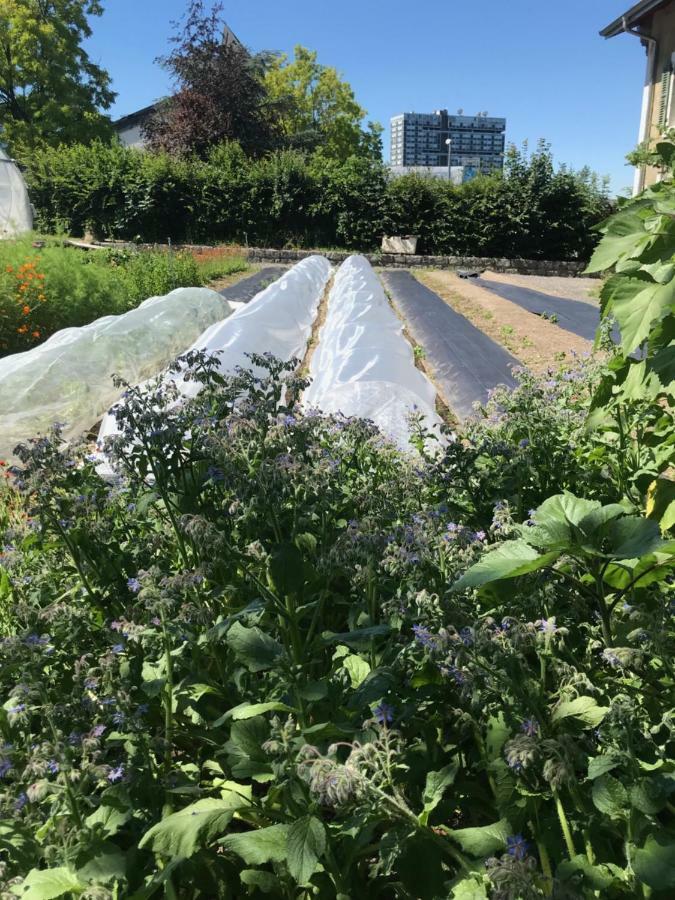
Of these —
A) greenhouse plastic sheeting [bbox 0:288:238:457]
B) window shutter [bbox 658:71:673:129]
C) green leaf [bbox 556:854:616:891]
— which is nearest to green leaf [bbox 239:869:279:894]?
green leaf [bbox 556:854:616:891]

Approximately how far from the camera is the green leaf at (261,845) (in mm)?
1287

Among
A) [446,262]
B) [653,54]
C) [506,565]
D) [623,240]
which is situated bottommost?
[506,565]

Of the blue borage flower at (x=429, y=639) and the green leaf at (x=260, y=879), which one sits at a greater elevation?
the blue borage flower at (x=429, y=639)

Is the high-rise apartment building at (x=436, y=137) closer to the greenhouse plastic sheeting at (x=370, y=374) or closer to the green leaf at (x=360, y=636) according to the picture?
the greenhouse plastic sheeting at (x=370, y=374)

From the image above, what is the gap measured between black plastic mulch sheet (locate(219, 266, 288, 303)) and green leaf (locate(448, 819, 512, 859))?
12744 millimetres

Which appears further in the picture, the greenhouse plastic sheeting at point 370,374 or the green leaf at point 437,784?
the greenhouse plastic sheeting at point 370,374

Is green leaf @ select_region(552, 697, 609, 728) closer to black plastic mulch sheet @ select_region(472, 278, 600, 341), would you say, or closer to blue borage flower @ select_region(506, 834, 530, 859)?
blue borage flower @ select_region(506, 834, 530, 859)

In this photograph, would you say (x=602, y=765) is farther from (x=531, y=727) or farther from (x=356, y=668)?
(x=356, y=668)

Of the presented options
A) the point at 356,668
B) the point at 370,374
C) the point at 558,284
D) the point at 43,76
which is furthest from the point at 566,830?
the point at 43,76

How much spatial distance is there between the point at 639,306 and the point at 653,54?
20463 millimetres

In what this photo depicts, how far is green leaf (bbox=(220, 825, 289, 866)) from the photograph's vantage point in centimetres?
129

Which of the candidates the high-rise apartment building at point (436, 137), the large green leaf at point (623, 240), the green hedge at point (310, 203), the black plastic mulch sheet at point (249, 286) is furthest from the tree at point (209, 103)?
the high-rise apartment building at point (436, 137)

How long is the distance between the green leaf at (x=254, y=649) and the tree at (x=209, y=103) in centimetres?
3019

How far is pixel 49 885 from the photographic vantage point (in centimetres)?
125
